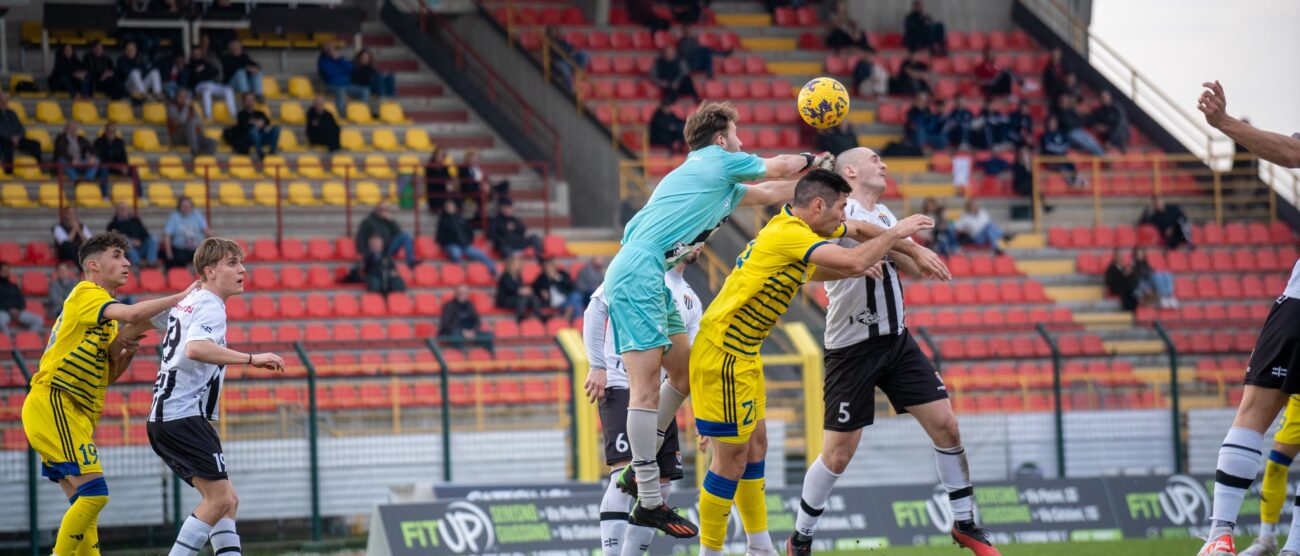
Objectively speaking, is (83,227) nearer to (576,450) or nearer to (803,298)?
(576,450)

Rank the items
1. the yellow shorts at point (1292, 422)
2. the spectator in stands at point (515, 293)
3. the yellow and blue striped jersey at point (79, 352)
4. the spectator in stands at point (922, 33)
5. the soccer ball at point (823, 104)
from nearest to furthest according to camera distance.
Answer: the yellow shorts at point (1292, 422) → the soccer ball at point (823, 104) → the yellow and blue striped jersey at point (79, 352) → the spectator in stands at point (515, 293) → the spectator in stands at point (922, 33)

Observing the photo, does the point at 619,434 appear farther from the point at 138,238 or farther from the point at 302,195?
the point at 302,195

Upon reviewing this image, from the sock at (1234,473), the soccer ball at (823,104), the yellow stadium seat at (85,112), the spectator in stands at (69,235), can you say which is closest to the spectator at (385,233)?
the spectator in stands at (69,235)

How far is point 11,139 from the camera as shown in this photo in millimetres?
21281

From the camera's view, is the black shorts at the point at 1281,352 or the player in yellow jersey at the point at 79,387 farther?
the player in yellow jersey at the point at 79,387

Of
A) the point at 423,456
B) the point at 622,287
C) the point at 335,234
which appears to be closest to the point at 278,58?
the point at 335,234

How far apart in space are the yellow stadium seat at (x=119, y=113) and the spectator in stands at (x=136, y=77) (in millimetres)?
253

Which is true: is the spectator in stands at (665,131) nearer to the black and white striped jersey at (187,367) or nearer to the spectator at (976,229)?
the spectator at (976,229)

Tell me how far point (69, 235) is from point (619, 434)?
38.3 feet

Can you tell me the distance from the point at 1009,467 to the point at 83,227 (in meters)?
11.8

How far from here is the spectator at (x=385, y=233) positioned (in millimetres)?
20891

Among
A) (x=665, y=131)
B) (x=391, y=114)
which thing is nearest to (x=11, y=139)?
(x=391, y=114)

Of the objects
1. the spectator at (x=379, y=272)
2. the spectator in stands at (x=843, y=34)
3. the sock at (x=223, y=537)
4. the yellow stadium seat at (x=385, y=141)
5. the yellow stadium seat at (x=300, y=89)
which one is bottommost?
the sock at (x=223, y=537)

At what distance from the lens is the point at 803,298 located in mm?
22156
